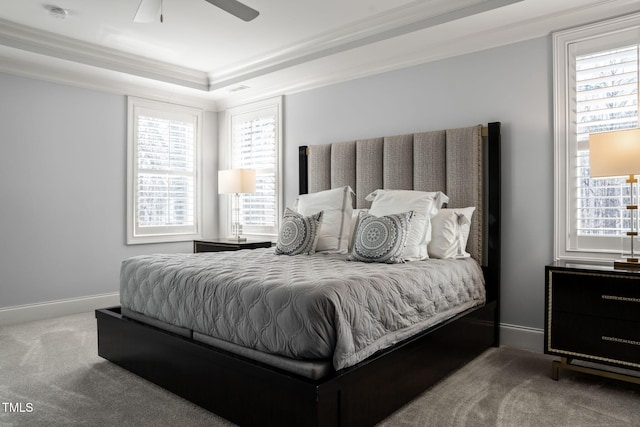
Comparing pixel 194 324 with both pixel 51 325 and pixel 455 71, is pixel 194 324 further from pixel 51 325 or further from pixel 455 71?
pixel 455 71

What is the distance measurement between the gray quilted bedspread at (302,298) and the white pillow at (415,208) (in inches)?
5.9

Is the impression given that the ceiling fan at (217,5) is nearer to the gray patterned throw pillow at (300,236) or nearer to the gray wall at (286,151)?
the gray patterned throw pillow at (300,236)

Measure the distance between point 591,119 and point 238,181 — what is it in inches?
129

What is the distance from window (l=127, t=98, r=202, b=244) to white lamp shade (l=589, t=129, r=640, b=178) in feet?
13.8

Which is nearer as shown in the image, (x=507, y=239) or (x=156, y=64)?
(x=507, y=239)

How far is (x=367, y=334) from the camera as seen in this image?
6.57 feet

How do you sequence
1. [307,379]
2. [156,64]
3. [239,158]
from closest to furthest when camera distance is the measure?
→ [307,379], [156,64], [239,158]

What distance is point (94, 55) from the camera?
4125mm

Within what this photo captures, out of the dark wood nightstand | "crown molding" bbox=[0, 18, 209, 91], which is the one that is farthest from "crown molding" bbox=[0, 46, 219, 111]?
the dark wood nightstand

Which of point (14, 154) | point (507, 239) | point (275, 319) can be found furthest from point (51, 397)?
point (507, 239)

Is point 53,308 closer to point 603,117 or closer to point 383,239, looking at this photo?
point 383,239

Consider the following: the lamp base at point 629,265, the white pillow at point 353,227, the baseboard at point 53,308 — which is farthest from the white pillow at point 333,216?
the baseboard at point 53,308

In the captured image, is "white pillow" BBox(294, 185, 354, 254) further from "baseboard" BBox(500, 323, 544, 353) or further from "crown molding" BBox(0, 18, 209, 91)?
"crown molding" BBox(0, 18, 209, 91)

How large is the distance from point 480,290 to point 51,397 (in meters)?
2.75
